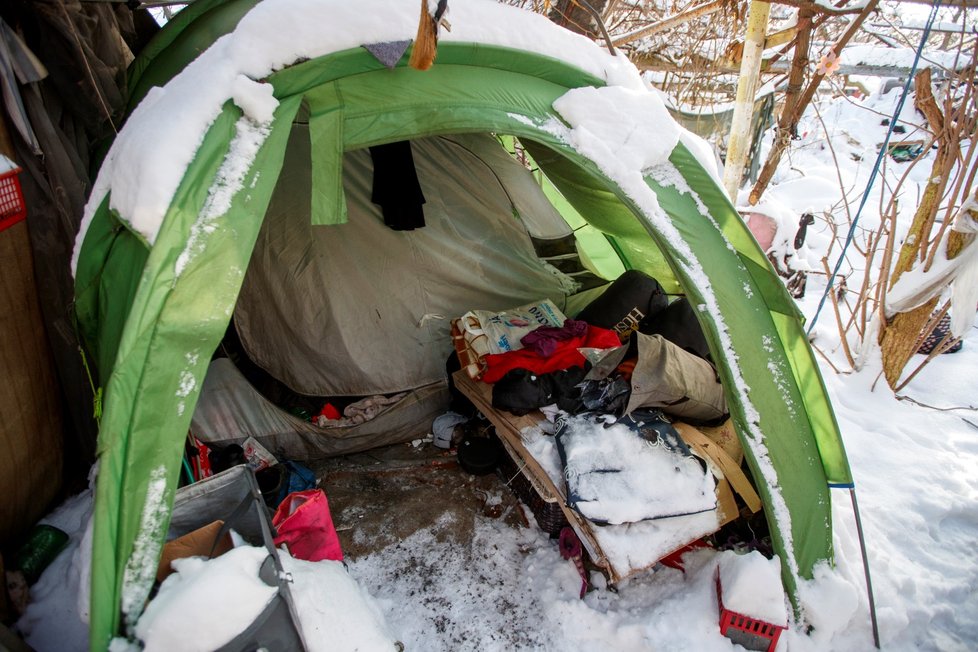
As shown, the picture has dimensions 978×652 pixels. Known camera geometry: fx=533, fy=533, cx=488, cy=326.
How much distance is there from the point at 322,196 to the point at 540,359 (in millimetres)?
1425

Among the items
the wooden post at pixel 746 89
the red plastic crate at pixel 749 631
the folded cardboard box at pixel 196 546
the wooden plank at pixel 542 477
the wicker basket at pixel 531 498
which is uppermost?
the wooden post at pixel 746 89

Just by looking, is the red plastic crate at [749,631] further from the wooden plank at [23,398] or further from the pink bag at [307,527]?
the wooden plank at [23,398]

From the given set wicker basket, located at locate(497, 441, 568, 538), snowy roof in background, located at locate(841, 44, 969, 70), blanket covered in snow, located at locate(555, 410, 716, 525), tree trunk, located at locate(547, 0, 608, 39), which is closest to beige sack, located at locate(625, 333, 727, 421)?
blanket covered in snow, located at locate(555, 410, 716, 525)

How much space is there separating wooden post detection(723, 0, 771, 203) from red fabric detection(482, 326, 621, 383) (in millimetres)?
1882

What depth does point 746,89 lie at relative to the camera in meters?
3.97

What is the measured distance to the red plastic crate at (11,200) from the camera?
6.10ft

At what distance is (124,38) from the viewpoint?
253cm

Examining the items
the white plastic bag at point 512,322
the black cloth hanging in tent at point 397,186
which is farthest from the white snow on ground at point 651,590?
the black cloth hanging in tent at point 397,186

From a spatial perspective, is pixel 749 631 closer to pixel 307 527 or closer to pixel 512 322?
pixel 307 527

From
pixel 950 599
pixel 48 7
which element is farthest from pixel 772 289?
pixel 48 7

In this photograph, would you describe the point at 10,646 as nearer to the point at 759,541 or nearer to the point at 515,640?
the point at 515,640

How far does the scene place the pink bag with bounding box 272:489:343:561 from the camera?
1.76m

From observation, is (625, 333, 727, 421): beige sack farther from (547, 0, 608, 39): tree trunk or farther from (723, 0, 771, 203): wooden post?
(547, 0, 608, 39): tree trunk

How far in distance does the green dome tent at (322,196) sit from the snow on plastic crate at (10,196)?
0.46m
